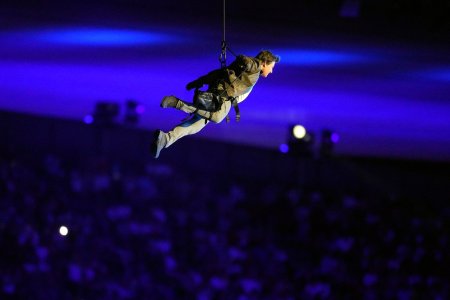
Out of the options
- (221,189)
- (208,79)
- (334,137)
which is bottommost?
(221,189)

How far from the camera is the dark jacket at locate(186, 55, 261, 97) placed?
5.11 m

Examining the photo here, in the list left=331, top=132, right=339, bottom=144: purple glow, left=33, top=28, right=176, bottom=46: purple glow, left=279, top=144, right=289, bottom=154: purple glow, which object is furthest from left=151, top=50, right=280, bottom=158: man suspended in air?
left=331, top=132, right=339, bottom=144: purple glow

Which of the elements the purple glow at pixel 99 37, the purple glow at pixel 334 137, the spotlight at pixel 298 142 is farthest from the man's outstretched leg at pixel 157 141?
the purple glow at pixel 334 137

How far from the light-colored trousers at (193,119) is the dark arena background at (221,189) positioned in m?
4.08

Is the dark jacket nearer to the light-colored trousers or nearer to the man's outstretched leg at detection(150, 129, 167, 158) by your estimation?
the light-colored trousers

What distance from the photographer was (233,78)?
5.13 meters

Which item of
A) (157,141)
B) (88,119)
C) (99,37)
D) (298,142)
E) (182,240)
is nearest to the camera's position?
(157,141)

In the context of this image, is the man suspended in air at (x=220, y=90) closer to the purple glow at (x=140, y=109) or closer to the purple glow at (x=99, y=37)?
the purple glow at (x=99, y=37)

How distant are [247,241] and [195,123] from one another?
5912 mm

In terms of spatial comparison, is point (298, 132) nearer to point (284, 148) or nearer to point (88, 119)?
point (284, 148)

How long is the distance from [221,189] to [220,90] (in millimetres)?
6025

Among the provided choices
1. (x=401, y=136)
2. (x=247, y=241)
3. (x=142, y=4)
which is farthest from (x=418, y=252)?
(x=142, y=4)

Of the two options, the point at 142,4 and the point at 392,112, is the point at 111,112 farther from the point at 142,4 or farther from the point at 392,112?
the point at 392,112

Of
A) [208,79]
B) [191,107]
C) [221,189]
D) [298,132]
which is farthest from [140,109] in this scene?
[191,107]
